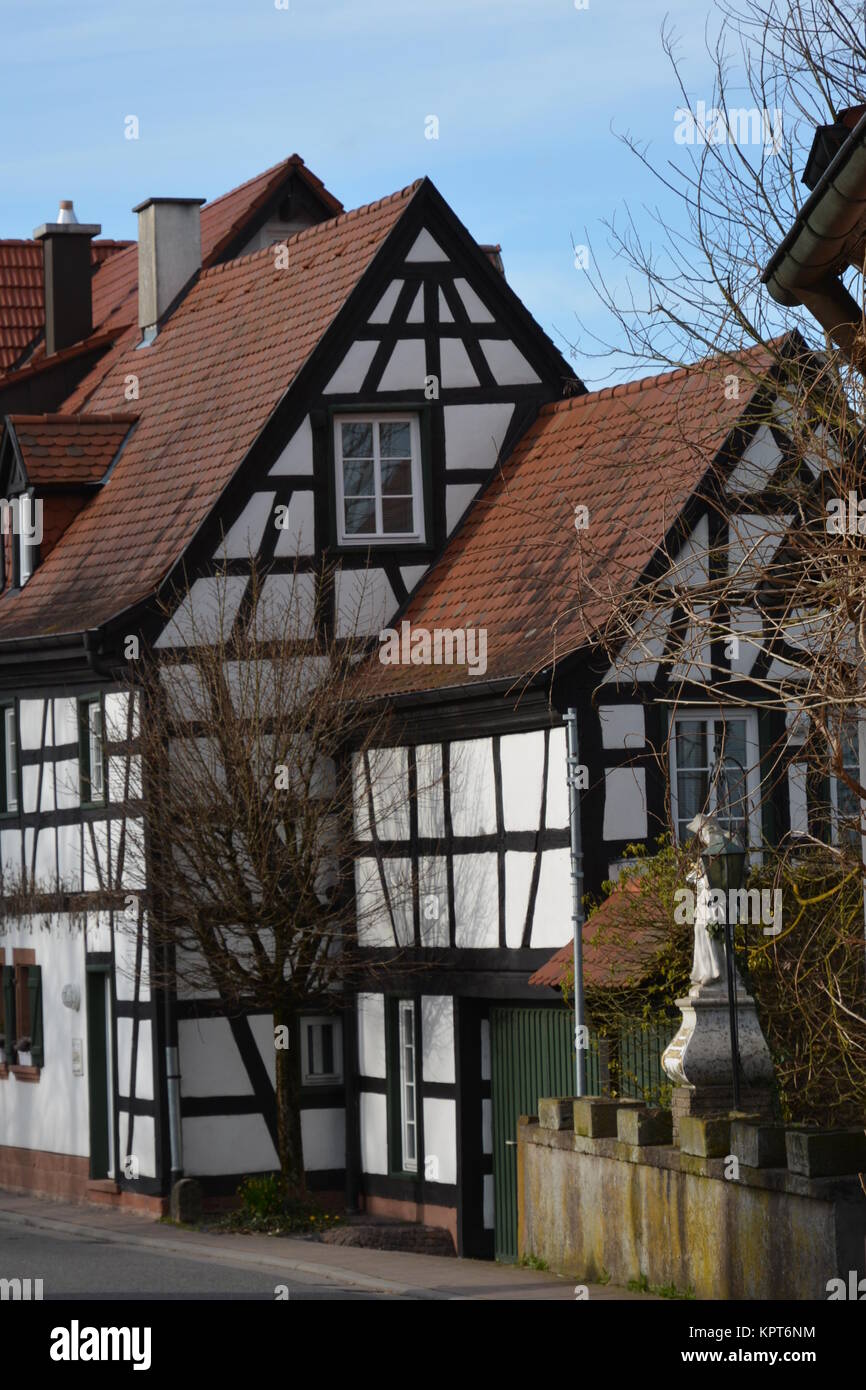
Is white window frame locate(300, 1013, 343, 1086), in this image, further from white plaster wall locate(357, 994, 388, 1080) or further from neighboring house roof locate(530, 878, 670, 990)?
neighboring house roof locate(530, 878, 670, 990)

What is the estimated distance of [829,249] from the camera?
10.1 m

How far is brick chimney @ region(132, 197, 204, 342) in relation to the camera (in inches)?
993

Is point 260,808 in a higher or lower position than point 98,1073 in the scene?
higher

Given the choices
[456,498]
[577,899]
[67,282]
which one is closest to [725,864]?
[577,899]

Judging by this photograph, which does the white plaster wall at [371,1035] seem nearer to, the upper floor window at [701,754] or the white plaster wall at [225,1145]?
the white plaster wall at [225,1145]

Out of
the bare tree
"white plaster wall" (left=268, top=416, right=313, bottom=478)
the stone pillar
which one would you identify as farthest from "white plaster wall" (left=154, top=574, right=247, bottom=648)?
the stone pillar

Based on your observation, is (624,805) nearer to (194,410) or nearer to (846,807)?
(846,807)

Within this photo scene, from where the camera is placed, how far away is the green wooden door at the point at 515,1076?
18.0 m

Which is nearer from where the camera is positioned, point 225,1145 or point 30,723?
point 225,1145

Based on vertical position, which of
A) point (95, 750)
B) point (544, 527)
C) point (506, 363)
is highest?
point (506, 363)

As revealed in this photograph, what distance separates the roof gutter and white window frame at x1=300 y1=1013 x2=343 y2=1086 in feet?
39.3

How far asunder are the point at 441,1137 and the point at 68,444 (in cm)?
850

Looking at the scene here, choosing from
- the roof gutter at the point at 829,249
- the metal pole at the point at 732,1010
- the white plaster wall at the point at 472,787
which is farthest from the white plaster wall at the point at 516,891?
the roof gutter at the point at 829,249
